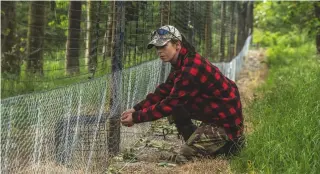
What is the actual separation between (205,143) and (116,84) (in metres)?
0.96

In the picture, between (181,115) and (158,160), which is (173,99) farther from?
(158,160)

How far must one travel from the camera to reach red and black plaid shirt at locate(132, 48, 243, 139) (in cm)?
459

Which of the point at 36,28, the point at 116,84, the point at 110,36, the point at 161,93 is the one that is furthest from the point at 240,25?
the point at 116,84

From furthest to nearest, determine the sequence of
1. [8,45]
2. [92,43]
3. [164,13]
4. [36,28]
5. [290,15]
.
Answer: [36,28] < [8,45] < [290,15] < [92,43] < [164,13]

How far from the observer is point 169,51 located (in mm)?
4648

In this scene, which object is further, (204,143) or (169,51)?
(204,143)

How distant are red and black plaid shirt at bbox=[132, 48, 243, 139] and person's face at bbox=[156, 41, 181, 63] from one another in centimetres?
4

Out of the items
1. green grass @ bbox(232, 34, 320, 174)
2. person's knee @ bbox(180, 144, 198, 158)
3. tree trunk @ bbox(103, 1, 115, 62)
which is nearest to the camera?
green grass @ bbox(232, 34, 320, 174)

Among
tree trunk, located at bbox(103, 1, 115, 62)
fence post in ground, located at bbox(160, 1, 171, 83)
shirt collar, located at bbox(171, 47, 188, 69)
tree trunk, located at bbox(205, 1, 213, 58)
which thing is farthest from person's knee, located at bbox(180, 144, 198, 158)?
tree trunk, located at bbox(205, 1, 213, 58)

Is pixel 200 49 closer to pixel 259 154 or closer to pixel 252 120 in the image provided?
pixel 252 120

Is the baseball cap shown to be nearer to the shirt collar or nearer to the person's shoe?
the shirt collar

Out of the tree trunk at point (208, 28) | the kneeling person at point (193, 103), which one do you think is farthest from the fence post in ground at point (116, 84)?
the tree trunk at point (208, 28)

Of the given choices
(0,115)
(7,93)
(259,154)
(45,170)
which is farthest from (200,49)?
(0,115)

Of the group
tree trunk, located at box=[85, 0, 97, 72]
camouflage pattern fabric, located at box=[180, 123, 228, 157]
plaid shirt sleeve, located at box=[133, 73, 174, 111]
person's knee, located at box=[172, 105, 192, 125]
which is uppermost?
tree trunk, located at box=[85, 0, 97, 72]
